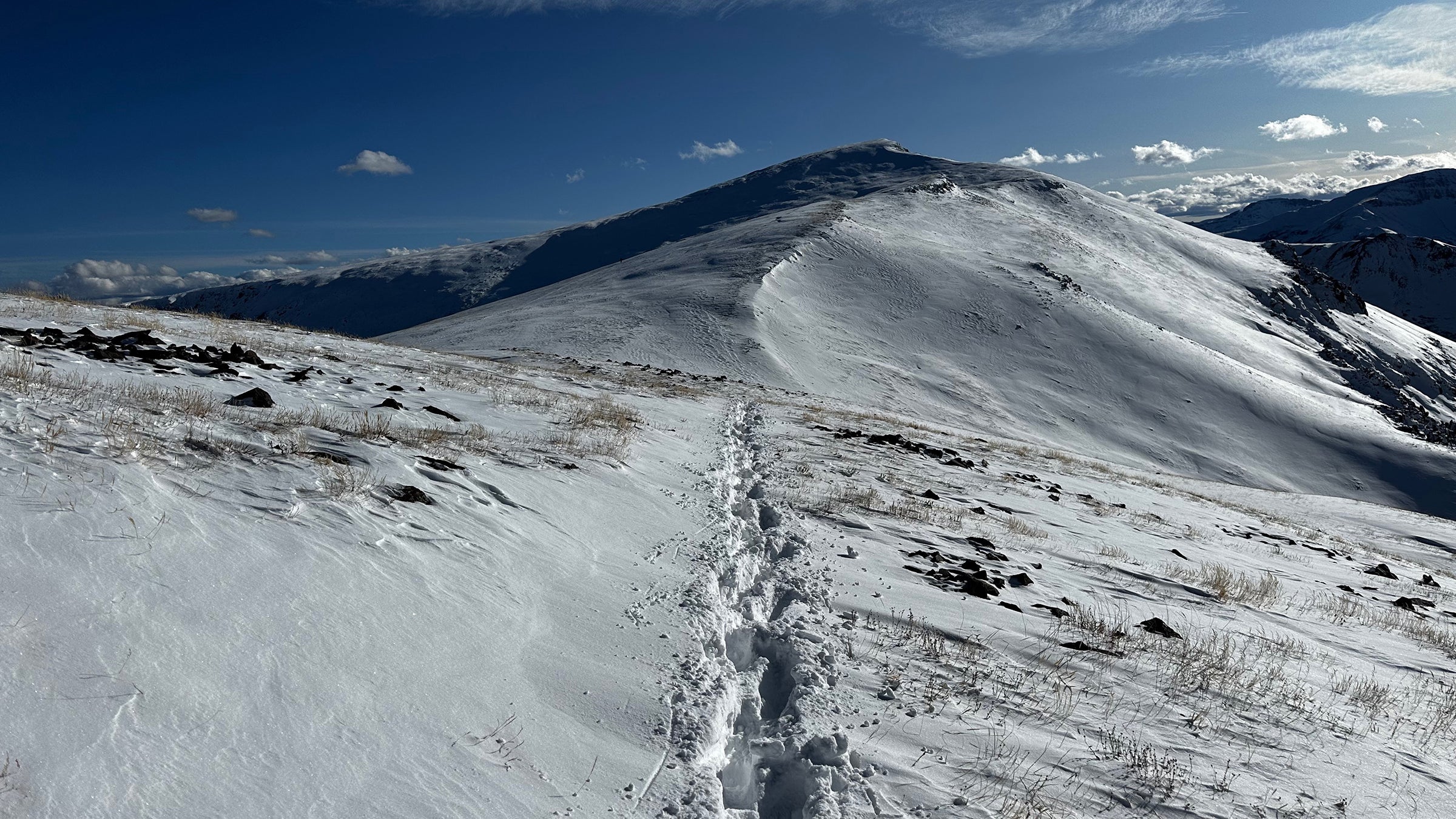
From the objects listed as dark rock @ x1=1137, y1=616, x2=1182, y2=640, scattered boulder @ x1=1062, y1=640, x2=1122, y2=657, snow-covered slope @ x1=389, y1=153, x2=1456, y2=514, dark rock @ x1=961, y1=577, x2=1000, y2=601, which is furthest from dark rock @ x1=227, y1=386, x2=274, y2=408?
snow-covered slope @ x1=389, y1=153, x2=1456, y2=514

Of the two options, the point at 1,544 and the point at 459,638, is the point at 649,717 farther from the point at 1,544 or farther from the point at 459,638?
the point at 1,544

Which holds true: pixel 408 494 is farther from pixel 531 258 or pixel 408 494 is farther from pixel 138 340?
pixel 531 258

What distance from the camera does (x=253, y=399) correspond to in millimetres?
7953

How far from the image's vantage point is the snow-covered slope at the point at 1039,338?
4300cm

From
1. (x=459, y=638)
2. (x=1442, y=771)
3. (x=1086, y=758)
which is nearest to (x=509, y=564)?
(x=459, y=638)

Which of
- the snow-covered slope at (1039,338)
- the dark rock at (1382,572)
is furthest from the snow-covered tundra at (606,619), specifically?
the snow-covered slope at (1039,338)

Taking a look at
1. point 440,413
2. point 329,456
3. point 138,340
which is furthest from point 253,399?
point 138,340

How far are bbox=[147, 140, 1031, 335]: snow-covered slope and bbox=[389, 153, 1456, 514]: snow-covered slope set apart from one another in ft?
198

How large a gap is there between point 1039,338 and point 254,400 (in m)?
→ 58.0

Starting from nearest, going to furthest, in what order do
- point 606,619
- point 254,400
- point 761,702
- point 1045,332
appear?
point 761,702 < point 606,619 < point 254,400 < point 1045,332

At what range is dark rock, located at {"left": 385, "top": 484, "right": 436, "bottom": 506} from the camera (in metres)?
6.07

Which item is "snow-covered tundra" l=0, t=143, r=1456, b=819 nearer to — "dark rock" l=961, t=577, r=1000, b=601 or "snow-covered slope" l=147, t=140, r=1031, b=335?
"dark rock" l=961, t=577, r=1000, b=601

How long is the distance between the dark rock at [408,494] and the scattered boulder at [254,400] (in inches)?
117

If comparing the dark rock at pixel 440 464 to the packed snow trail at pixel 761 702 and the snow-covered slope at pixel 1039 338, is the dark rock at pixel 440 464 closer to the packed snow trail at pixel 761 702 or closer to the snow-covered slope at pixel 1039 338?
the packed snow trail at pixel 761 702
